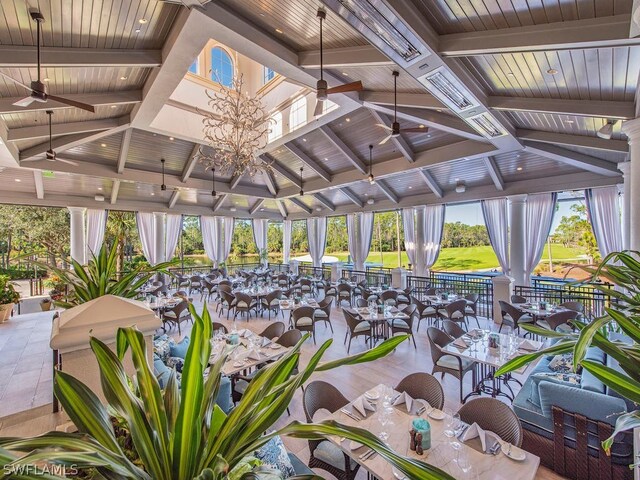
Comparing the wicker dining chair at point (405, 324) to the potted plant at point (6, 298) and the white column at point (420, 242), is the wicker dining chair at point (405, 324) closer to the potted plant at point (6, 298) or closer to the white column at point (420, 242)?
the white column at point (420, 242)

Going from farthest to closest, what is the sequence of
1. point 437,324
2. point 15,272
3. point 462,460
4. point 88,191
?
point 15,272, point 88,191, point 437,324, point 462,460

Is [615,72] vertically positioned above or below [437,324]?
above

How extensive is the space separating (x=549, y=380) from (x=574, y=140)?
4548 millimetres

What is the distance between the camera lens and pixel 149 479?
0.68 m

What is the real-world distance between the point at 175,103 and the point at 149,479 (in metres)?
8.73

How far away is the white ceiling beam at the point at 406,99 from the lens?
4902 mm

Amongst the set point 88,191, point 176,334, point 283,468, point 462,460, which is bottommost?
point 176,334

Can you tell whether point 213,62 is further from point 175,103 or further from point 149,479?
point 149,479

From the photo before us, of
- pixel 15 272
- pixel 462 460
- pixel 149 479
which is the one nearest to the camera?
pixel 149 479

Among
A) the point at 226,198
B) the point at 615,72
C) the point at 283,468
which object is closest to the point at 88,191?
the point at 226,198

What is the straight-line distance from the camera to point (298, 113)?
24.8 feet

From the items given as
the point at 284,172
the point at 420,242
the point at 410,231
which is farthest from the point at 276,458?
the point at 284,172

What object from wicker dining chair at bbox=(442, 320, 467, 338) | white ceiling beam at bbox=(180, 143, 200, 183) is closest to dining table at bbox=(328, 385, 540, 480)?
wicker dining chair at bbox=(442, 320, 467, 338)

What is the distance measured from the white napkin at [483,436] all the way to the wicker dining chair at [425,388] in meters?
0.44
